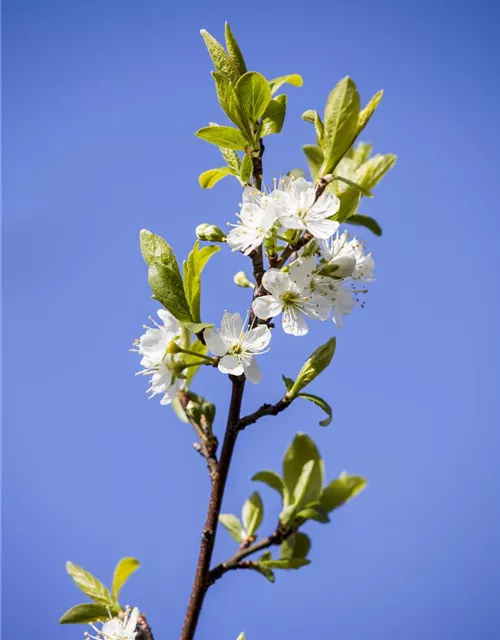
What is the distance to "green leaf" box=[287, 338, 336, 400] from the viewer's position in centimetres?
142

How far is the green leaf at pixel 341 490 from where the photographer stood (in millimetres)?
1712

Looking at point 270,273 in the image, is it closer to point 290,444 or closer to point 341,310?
point 341,310

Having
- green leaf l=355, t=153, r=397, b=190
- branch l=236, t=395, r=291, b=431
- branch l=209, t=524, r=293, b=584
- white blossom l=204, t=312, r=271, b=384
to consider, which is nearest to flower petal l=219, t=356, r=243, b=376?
white blossom l=204, t=312, r=271, b=384

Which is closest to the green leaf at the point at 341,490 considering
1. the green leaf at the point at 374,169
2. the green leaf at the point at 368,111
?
the green leaf at the point at 374,169

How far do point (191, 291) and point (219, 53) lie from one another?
60 cm

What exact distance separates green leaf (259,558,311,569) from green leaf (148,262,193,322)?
0.67 meters

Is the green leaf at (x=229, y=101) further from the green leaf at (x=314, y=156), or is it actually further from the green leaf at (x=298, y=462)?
the green leaf at (x=298, y=462)

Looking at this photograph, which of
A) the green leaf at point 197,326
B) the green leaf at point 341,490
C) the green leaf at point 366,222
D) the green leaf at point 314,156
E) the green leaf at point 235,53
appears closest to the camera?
the green leaf at point 197,326

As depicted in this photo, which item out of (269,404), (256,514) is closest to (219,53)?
(269,404)

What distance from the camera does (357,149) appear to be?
191 cm

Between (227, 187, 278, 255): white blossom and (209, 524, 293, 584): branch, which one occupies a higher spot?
(227, 187, 278, 255): white blossom

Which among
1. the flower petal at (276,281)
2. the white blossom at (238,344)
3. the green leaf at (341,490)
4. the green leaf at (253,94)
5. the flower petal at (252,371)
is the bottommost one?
the green leaf at (341,490)

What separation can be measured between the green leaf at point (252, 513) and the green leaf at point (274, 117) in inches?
39.7

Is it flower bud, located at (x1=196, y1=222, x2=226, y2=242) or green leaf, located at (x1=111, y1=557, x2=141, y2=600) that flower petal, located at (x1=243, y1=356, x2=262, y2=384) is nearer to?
flower bud, located at (x1=196, y1=222, x2=226, y2=242)
